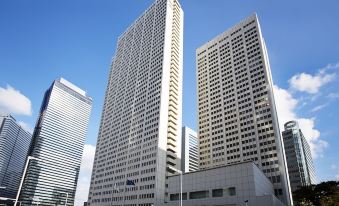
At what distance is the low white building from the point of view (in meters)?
69.7

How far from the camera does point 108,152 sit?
156 metres

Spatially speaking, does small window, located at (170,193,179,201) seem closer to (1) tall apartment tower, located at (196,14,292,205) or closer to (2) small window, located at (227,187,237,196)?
(2) small window, located at (227,187,237,196)

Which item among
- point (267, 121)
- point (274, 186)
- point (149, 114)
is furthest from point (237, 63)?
point (274, 186)

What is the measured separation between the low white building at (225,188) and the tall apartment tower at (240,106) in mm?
42580

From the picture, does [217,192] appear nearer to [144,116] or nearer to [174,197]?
[174,197]

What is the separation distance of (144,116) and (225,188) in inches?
2802

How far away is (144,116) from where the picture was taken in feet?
456

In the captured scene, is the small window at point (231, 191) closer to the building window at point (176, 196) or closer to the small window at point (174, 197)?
the building window at point (176, 196)

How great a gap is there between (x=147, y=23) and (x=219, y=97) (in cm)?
7033

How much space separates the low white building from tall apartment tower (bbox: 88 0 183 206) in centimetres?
3203

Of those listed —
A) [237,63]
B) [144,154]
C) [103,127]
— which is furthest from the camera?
[103,127]

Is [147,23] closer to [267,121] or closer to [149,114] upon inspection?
[149,114]

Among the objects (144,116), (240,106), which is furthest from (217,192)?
(240,106)

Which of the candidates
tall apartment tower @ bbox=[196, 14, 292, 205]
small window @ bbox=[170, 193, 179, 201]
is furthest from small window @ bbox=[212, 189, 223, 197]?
tall apartment tower @ bbox=[196, 14, 292, 205]
